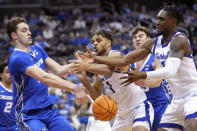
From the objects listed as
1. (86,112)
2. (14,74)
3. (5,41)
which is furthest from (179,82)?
(5,41)

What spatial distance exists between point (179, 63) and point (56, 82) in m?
1.69

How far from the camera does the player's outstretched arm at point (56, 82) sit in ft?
13.0

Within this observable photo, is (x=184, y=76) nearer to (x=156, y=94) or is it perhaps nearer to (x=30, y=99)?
(x=156, y=94)

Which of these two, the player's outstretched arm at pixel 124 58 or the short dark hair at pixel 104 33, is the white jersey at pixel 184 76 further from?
the short dark hair at pixel 104 33

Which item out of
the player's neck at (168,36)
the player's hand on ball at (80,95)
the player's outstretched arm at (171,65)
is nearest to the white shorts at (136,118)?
the player's outstretched arm at (171,65)

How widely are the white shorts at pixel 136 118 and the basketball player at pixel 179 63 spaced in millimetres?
280

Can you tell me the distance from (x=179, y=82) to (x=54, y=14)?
17.9 metres

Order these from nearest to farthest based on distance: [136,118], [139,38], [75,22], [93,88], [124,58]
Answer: [124,58]
[136,118]
[93,88]
[139,38]
[75,22]

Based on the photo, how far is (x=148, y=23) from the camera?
17.2 metres

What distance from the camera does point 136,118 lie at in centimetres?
529

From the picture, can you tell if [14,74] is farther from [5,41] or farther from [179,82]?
[5,41]

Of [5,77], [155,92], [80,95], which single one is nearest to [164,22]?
[155,92]

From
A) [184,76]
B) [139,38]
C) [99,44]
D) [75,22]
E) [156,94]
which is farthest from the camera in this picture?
[75,22]

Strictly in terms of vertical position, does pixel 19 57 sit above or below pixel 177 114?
above
